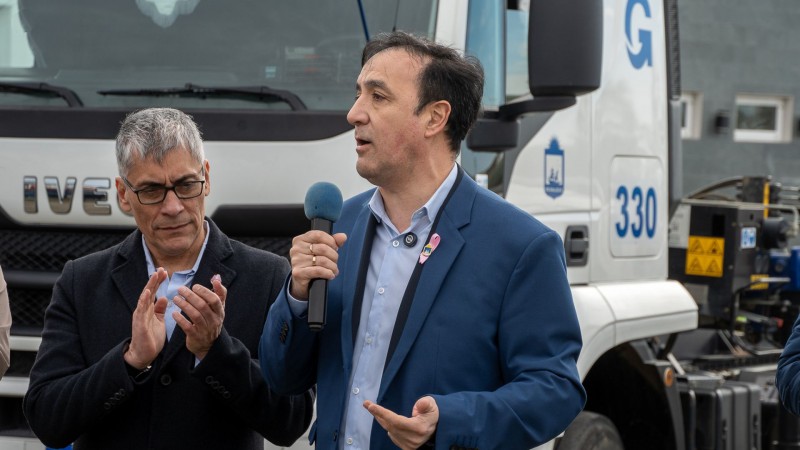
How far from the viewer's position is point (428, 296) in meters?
2.64

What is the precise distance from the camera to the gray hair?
3.13m

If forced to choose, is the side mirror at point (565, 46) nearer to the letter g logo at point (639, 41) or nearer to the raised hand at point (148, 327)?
the letter g logo at point (639, 41)

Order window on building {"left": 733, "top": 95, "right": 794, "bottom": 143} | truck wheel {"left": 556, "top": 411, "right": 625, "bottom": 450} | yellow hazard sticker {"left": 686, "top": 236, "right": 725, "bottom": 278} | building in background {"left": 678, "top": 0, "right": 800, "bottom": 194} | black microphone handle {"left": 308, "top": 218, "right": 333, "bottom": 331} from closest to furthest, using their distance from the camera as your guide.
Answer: black microphone handle {"left": 308, "top": 218, "right": 333, "bottom": 331}
truck wheel {"left": 556, "top": 411, "right": 625, "bottom": 450}
yellow hazard sticker {"left": 686, "top": 236, "right": 725, "bottom": 278}
building in background {"left": 678, "top": 0, "right": 800, "bottom": 194}
window on building {"left": 733, "top": 95, "right": 794, "bottom": 143}

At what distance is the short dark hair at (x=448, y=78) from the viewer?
275 cm

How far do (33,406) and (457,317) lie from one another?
112cm

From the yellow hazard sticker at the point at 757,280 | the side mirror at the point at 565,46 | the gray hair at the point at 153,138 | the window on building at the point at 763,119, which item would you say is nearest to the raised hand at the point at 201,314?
the gray hair at the point at 153,138

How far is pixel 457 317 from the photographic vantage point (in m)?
2.64

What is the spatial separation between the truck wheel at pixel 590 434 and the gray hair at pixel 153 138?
84.5 inches

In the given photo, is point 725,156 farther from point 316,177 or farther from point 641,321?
point 316,177

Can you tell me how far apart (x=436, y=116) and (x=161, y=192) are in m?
0.77

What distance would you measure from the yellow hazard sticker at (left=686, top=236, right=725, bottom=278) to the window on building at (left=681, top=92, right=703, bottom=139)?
12.2m

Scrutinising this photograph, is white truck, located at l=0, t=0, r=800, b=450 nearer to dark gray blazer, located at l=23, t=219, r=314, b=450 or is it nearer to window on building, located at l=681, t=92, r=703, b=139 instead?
dark gray blazer, located at l=23, t=219, r=314, b=450

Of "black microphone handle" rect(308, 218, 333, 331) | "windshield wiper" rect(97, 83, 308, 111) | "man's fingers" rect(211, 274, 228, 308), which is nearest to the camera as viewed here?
"black microphone handle" rect(308, 218, 333, 331)

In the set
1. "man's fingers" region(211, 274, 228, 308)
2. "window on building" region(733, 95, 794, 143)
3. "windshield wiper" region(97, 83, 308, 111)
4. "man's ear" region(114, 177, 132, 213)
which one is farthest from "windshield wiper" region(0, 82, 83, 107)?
"window on building" region(733, 95, 794, 143)
